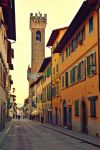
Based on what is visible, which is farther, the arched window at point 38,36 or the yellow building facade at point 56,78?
the arched window at point 38,36

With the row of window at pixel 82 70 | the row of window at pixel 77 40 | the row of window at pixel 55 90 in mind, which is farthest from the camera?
the row of window at pixel 55 90

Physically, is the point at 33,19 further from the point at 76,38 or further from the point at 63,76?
the point at 76,38

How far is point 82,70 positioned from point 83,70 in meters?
0.50

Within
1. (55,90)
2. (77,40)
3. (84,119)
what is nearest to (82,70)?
(77,40)

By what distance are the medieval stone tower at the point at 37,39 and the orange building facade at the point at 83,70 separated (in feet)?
264

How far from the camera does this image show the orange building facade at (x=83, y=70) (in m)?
31.1

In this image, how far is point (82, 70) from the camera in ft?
121

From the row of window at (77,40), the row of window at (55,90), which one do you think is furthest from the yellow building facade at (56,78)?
the row of window at (77,40)

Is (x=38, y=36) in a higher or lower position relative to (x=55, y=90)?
higher

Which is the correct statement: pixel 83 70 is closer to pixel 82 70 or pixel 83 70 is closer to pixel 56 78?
pixel 82 70

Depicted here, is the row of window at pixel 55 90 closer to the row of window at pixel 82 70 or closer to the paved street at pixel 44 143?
Answer: the row of window at pixel 82 70

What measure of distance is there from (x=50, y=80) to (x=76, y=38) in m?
28.3

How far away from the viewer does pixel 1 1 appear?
1497cm

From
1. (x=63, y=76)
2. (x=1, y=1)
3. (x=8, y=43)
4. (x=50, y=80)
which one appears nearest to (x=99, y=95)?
(x=1, y=1)
